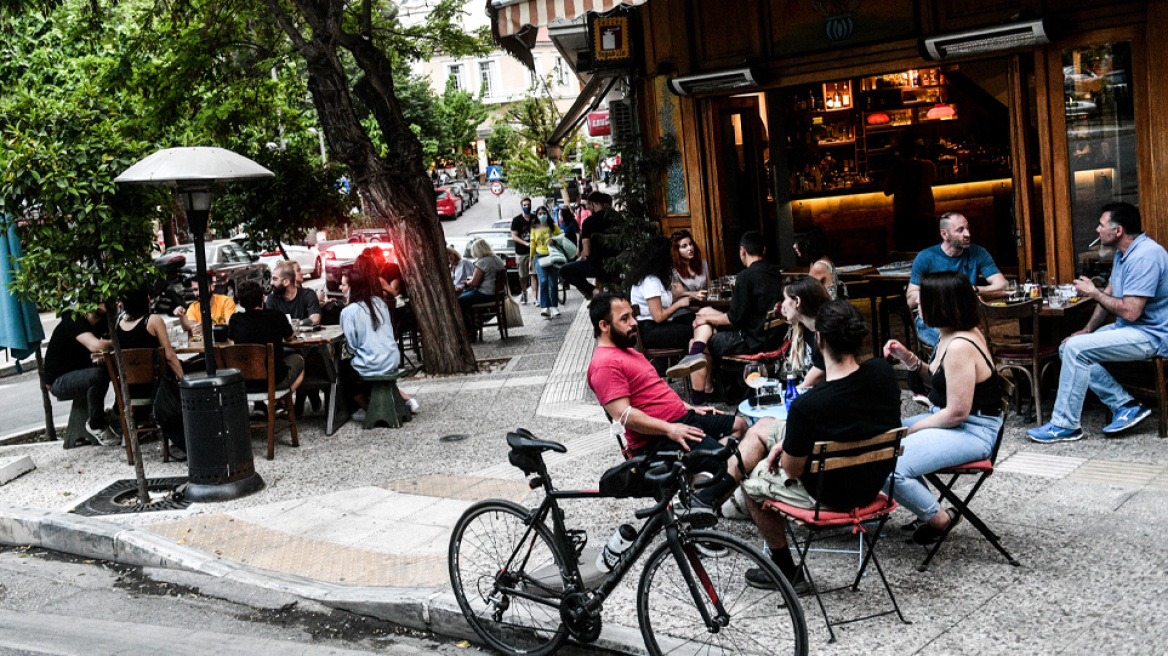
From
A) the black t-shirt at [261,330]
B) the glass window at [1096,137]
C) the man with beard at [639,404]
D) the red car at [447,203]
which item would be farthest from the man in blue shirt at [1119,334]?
the red car at [447,203]

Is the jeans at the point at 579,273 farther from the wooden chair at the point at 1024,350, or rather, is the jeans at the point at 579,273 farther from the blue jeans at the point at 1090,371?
the blue jeans at the point at 1090,371

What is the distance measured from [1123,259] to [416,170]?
25.9 feet

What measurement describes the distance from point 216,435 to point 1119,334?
656 centimetres

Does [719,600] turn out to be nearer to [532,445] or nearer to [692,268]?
[532,445]

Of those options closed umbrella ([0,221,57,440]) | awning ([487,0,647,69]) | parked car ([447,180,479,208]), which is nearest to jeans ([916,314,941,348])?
awning ([487,0,647,69])

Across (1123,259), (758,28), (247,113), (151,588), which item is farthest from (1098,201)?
(247,113)

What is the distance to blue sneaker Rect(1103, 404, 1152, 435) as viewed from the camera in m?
7.38

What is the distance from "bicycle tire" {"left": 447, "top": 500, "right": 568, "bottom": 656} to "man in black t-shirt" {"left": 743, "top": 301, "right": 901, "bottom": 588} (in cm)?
108

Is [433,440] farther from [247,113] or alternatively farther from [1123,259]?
[247,113]

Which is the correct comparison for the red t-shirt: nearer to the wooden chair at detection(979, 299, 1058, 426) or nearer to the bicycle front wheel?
the bicycle front wheel

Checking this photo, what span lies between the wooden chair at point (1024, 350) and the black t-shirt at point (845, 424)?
3.32m

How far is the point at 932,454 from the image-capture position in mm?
5230

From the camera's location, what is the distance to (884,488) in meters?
5.29

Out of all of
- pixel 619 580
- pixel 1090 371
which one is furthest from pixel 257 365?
pixel 1090 371
